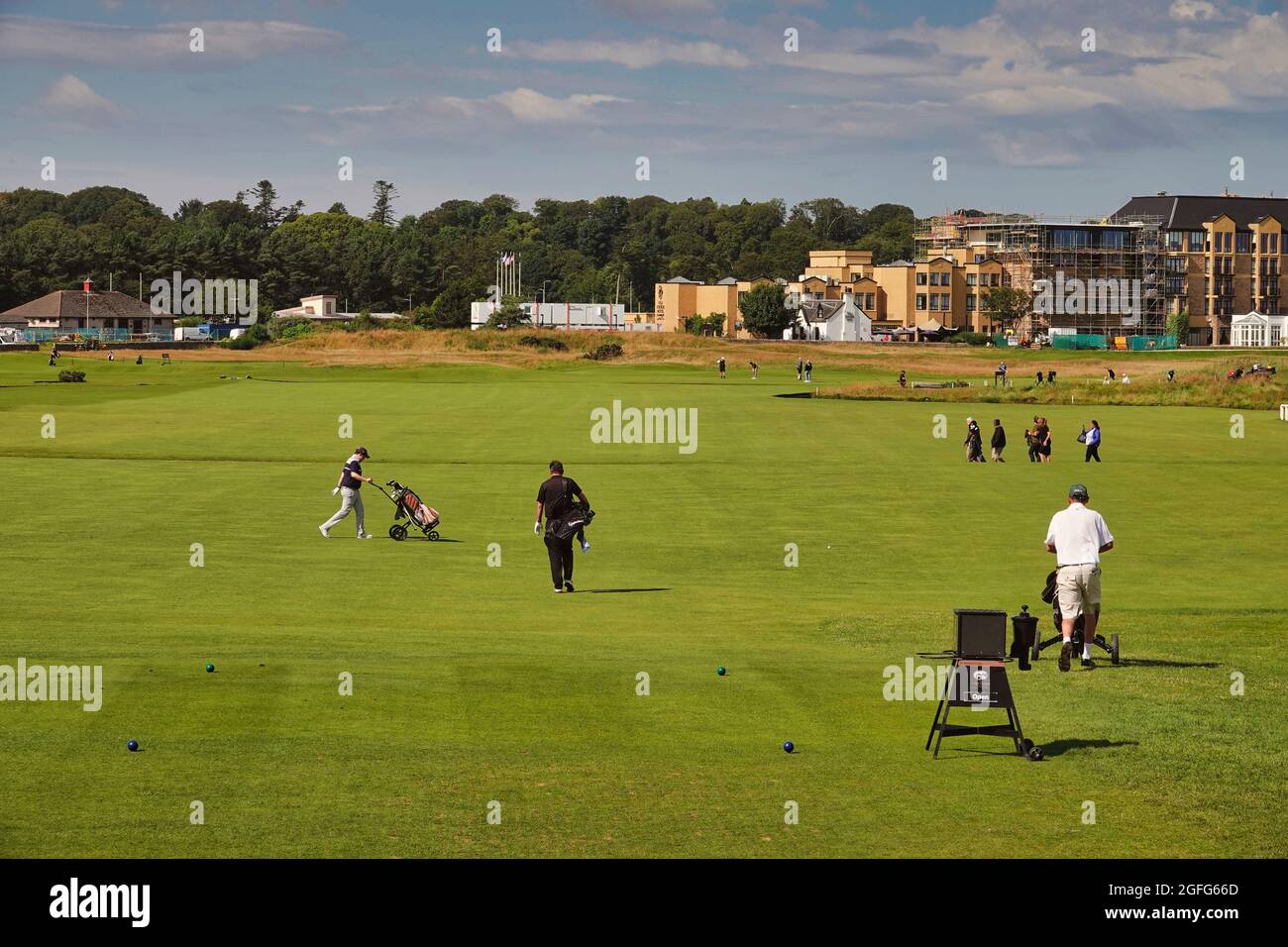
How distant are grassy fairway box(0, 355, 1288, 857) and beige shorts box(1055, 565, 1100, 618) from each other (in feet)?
3.32

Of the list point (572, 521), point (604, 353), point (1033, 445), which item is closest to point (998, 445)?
point (1033, 445)

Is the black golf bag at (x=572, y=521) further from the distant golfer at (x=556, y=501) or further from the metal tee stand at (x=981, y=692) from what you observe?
the metal tee stand at (x=981, y=692)

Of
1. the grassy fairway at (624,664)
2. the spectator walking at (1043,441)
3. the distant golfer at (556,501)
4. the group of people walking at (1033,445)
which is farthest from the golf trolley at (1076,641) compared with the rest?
the spectator walking at (1043,441)

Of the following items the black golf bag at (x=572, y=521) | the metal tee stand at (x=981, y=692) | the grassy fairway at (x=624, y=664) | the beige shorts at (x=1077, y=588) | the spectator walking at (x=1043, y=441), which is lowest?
the grassy fairway at (x=624, y=664)

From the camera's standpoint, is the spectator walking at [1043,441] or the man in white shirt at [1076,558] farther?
the spectator walking at [1043,441]

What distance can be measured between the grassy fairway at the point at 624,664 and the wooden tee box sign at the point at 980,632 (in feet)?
4.15

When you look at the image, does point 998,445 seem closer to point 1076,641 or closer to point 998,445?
point 998,445

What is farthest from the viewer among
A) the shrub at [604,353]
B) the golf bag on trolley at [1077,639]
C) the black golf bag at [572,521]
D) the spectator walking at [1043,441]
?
the shrub at [604,353]

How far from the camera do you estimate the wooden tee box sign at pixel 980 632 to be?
54.1 feet

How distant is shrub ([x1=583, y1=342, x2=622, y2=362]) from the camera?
566ft

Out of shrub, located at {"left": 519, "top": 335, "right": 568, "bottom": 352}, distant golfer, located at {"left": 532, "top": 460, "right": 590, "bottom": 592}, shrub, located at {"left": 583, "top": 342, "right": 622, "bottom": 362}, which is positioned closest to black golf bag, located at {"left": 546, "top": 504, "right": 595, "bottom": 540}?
distant golfer, located at {"left": 532, "top": 460, "right": 590, "bottom": 592}
